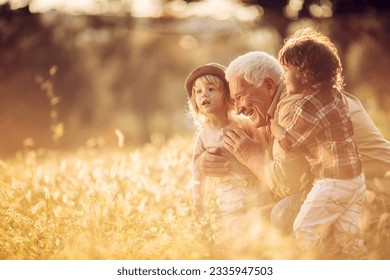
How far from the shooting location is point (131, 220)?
3.83 m

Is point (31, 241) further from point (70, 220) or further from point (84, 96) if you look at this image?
point (84, 96)

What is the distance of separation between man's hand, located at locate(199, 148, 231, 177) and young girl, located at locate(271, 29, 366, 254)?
15.6 inches

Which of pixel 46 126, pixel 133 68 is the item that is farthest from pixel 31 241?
pixel 133 68

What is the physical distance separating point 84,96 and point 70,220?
1.48 metres

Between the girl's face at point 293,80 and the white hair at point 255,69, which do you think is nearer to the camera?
the girl's face at point 293,80

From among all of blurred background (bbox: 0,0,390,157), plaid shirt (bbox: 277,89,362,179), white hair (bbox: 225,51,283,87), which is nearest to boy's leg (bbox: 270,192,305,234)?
plaid shirt (bbox: 277,89,362,179)

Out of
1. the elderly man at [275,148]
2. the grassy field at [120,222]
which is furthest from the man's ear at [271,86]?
the grassy field at [120,222]

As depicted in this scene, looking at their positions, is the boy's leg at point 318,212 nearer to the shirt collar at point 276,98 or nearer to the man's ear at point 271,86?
the shirt collar at point 276,98

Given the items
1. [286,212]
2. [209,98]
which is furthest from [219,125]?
[286,212]

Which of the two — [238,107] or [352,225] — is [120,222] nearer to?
[238,107]

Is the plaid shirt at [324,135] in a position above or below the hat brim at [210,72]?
below

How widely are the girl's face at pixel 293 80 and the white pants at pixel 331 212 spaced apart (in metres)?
0.50

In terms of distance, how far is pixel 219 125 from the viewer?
145 inches

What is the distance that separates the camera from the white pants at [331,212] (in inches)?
127
